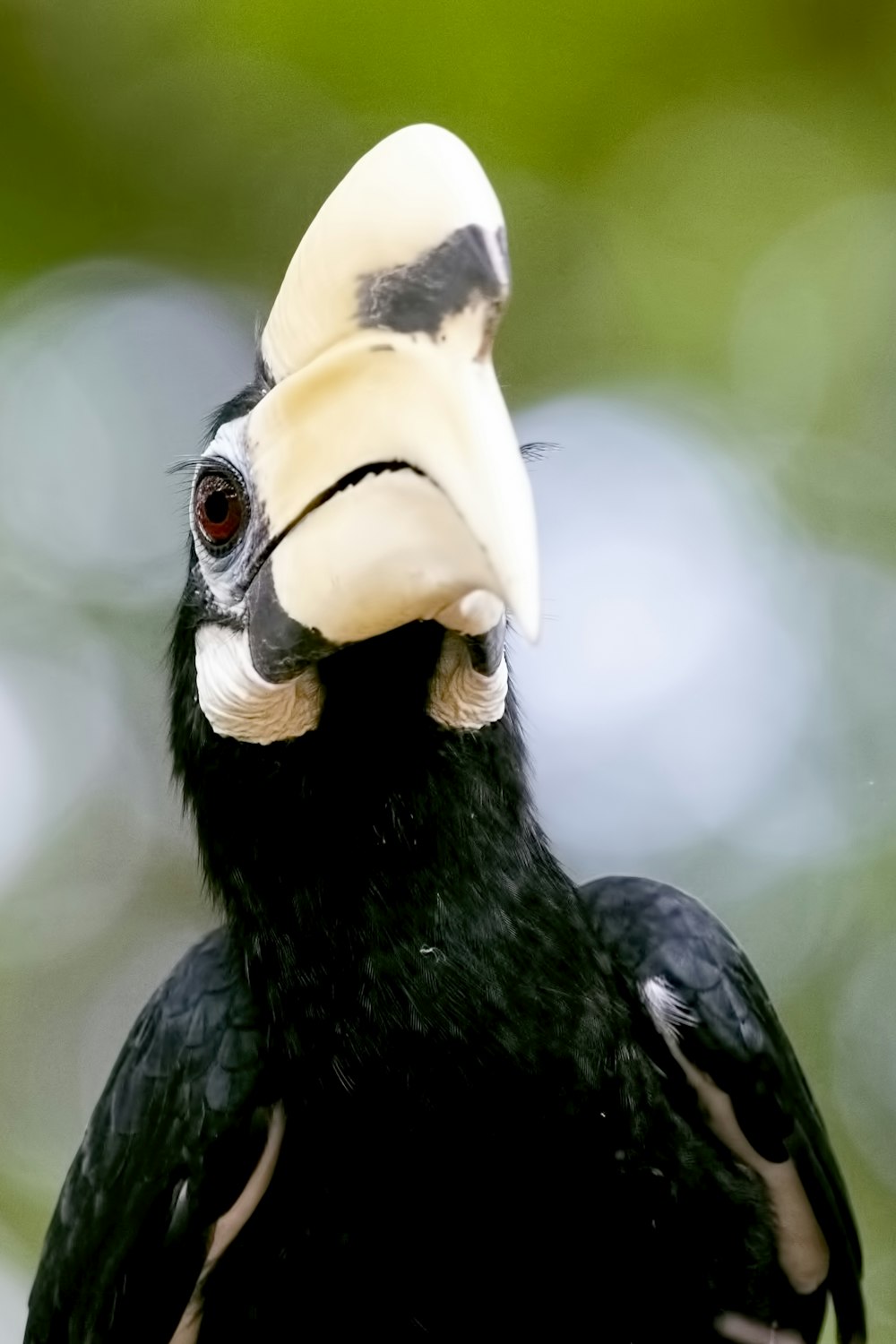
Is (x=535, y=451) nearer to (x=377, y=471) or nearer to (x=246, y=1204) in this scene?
(x=377, y=471)

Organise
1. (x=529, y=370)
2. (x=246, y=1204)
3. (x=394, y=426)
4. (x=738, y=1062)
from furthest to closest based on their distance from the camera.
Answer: (x=529, y=370) < (x=738, y=1062) < (x=246, y=1204) < (x=394, y=426)

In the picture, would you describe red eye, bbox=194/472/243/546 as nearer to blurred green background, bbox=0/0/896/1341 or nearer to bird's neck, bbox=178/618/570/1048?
bird's neck, bbox=178/618/570/1048

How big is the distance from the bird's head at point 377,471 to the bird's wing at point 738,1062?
36 cm

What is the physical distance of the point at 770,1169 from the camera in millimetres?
1139

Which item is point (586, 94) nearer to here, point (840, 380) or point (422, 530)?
point (840, 380)

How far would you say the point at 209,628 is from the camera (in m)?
0.91

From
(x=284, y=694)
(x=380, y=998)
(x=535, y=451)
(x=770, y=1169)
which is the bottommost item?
(x=770, y=1169)

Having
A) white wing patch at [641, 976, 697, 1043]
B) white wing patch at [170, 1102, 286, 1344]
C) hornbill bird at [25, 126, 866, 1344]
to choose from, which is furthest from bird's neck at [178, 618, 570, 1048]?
white wing patch at [641, 976, 697, 1043]

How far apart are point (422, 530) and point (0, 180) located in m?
1.49

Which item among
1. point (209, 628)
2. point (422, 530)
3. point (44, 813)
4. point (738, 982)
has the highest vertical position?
point (44, 813)

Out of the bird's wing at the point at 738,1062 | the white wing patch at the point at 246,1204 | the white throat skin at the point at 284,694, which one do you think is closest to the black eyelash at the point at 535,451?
the white throat skin at the point at 284,694

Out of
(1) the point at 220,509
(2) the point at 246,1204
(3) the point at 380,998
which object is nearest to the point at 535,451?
(1) the point at 220,509

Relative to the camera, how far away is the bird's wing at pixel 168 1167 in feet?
3.23

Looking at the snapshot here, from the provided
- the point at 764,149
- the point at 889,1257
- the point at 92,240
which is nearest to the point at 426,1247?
the point at 889,1257
